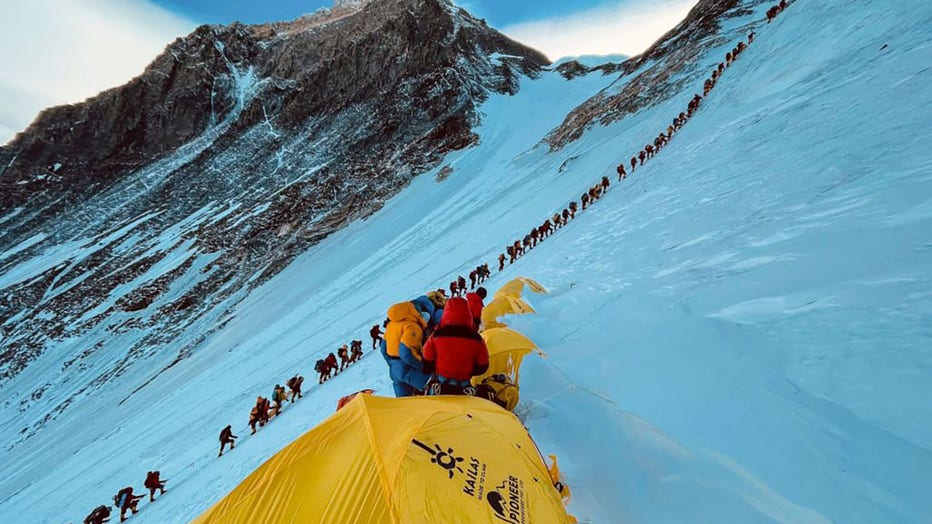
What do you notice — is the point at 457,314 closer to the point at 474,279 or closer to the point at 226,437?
the point at 226,437

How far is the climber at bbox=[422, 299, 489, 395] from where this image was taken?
4.18 m

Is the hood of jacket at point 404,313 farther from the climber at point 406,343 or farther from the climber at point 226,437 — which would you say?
the climber at point 226,437

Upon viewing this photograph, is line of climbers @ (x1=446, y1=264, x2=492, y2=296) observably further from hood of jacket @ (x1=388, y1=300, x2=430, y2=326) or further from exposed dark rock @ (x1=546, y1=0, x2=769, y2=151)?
exposed dark rock @ (x1=546, y1=0, x2=769, y2=151)

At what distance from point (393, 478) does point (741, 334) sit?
3356 mm

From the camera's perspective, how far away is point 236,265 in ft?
144

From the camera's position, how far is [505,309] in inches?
303

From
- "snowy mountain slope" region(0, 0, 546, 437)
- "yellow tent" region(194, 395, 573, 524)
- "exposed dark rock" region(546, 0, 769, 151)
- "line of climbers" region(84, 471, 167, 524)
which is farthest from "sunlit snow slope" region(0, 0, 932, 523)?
"snowy mountain slope" region(0, 0, 546, 437)

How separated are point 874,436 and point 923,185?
11.1ft

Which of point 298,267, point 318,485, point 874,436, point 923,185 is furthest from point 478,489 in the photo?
point 298,267

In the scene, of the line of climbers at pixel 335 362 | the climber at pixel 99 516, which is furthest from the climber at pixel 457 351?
the climber at pixel 99 516

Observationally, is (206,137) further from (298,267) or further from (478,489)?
(478,489)

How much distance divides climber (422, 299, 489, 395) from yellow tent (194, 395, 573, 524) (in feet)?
3.40

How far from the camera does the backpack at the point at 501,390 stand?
458cm

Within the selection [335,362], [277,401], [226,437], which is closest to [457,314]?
[226,437]
